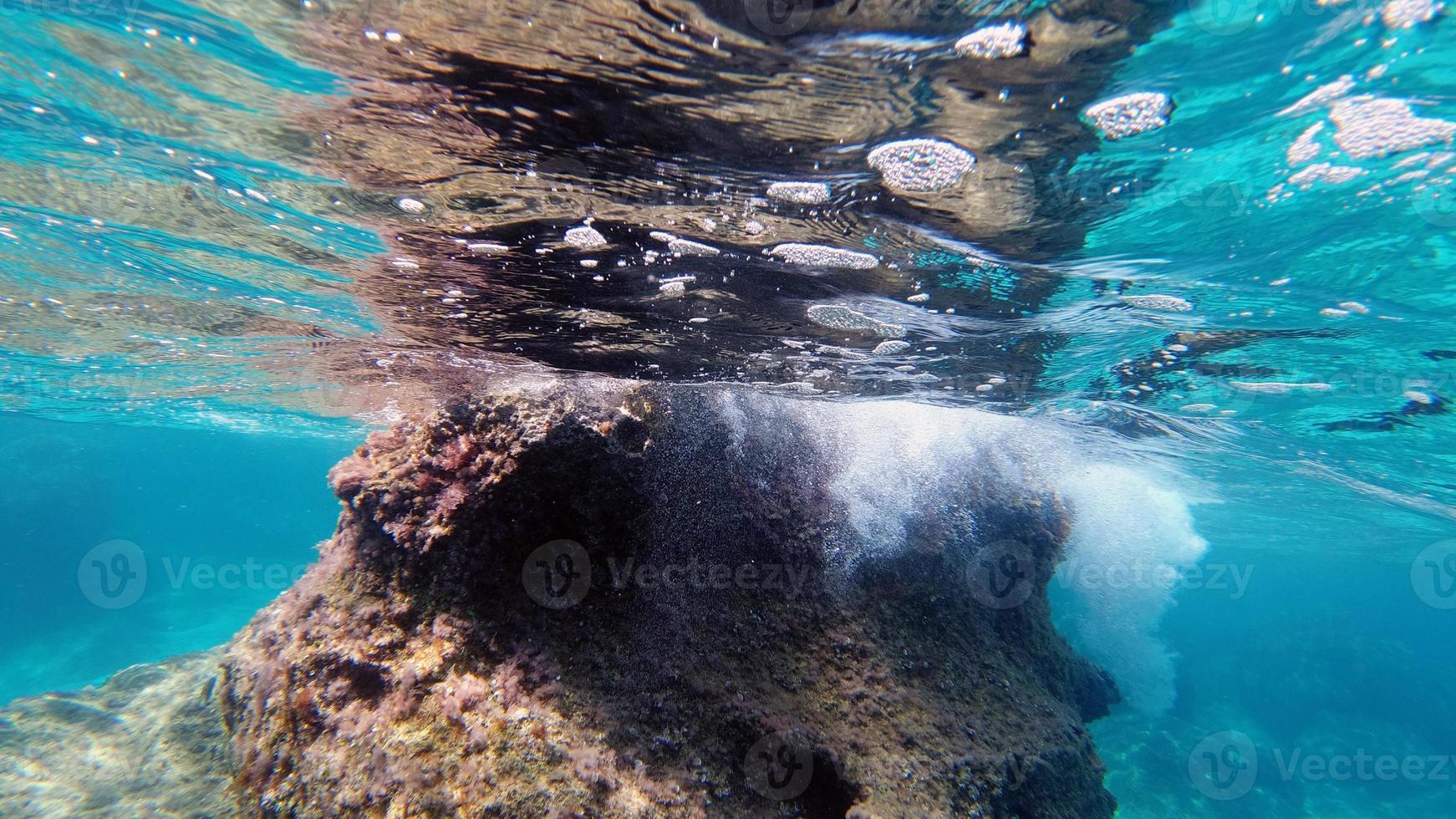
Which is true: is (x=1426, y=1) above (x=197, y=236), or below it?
below

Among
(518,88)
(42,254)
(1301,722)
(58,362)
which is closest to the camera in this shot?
(518,88)

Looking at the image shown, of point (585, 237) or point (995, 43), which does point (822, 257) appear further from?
point (995, 43)

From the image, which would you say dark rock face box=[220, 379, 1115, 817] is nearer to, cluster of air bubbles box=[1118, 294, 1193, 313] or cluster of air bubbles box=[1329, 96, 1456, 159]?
cluster of air bubbles box=[1118, 294, 1193, 313]

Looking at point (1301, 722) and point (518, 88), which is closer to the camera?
point (518, 88)

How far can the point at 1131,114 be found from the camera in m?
5.42

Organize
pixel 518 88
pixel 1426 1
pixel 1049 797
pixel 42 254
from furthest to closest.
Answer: pixel 42 254 < pixel 1049 797 < pixel 518 88 < pixel 1426 1

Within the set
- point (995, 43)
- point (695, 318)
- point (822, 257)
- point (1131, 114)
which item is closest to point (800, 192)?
point (822, 257)

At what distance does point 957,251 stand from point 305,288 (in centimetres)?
1073

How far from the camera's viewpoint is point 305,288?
10.1 metres

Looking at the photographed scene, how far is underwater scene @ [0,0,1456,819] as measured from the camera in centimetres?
489

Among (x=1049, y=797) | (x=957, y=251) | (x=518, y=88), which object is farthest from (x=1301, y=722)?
Answer: (x=518, y=88)

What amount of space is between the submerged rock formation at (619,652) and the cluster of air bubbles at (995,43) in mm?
5853

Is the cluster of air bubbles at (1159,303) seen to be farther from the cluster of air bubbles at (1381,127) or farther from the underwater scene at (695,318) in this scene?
the cluster of air bubbles at (1381,127)

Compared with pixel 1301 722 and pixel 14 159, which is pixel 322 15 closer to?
pixel 14 159
